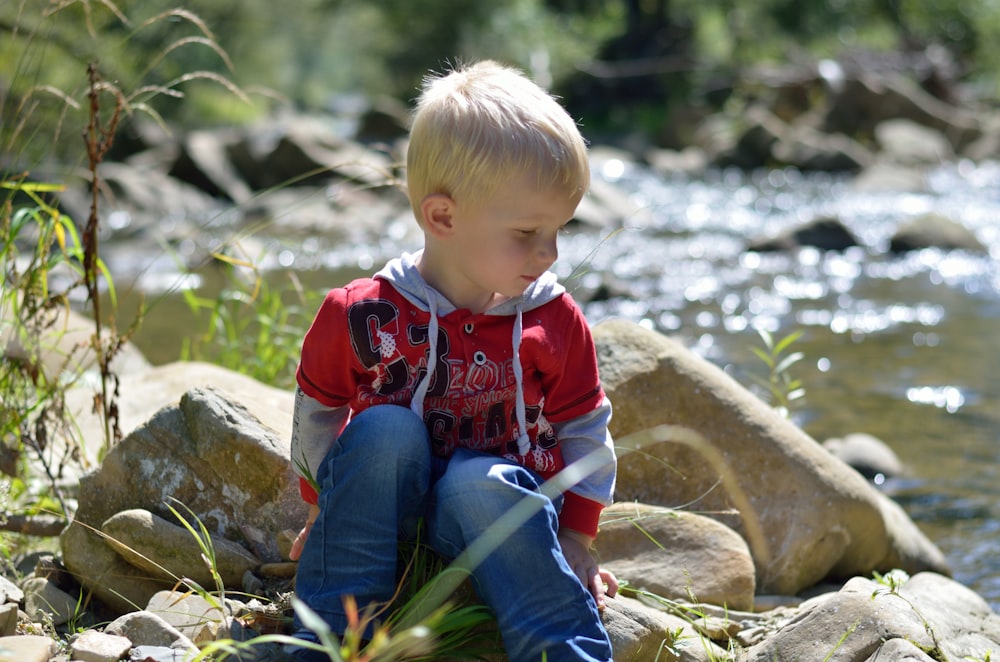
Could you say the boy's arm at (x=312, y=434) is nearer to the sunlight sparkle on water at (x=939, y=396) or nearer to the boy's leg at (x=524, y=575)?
the boy's leg at (x=524, y=575)

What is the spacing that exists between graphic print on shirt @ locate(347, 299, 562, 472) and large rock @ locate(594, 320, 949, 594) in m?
0.92

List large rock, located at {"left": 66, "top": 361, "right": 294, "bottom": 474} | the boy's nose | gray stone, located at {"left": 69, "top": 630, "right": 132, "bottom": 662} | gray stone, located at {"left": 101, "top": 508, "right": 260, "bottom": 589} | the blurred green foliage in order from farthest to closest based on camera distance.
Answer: the blurred green foliage
large rock, located at {"left": 66, "top": 361, "right": 294, "bottom": 474}
gray stone, located at {"left": 101, "top": 508, "right": 260, "bottom": 589}
the boy's nose
gray stone, located at {"left": 69, "top": 630, "right": 132, "bottom": 662}

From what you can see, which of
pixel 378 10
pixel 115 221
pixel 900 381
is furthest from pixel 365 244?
pixel 378 10

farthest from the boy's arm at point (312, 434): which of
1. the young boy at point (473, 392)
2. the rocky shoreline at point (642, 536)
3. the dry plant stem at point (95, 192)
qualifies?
the dry plant stem at point (95, 192)

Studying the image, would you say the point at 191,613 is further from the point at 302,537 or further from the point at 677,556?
the point at 677,556

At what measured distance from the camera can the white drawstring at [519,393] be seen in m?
2.18

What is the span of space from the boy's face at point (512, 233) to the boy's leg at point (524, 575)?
0.36m

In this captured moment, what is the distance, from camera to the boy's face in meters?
2.09

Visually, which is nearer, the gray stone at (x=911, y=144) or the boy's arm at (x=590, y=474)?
the boy's arm at (x=590, y=474)

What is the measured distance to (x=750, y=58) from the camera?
2550 centimetres

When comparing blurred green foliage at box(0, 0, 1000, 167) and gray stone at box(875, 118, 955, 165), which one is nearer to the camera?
gray stone at box(875, 118, 955, 165)

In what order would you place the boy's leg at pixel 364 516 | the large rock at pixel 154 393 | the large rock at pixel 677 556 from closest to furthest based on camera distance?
1. the boy's leg at pixel 364 516
2. the large rock at pixel 677 556
3. the large rock at pixel 154 393

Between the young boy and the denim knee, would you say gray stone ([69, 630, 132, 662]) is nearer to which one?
the young boy

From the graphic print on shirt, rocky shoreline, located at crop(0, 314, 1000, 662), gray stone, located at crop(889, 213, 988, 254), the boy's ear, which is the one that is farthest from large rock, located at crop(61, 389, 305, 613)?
gray stone, located at crop(889, 213, 988, 254)
